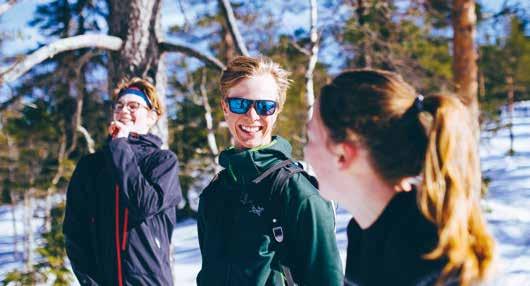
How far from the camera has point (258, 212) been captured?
204cm

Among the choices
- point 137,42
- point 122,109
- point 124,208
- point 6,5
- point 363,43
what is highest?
point 363,43

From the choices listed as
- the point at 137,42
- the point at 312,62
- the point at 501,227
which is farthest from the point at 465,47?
the point at 137,42

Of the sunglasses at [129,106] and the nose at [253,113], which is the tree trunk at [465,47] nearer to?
the sunglasses at [129,106]

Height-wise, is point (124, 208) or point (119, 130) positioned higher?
point (119, 130)

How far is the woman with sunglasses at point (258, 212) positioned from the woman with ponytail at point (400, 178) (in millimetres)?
469

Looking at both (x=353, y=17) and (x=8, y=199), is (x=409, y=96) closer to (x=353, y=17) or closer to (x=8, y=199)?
(x=353, y=17)

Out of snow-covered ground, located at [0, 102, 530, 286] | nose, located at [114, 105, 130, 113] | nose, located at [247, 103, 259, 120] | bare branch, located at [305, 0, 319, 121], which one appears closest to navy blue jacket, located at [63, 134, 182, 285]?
nose, located at [114, 105, 130, 113]

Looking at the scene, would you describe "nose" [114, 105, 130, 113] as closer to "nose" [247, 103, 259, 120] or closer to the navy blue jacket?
the navy blue jacket

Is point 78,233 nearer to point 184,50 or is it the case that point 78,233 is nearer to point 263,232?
point 263,232

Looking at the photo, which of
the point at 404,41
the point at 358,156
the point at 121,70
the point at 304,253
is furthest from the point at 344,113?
the point at 404,41

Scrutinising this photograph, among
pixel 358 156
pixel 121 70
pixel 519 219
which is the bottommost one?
pixel 519 219

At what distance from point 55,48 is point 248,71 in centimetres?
235

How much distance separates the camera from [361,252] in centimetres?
143

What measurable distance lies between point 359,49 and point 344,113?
1044cm
